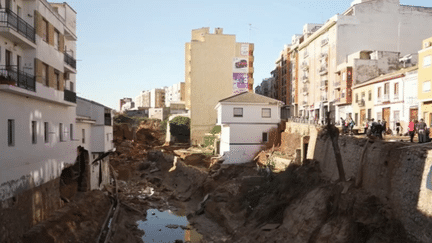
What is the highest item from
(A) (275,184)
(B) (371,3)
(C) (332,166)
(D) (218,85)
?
(B) (371,3)

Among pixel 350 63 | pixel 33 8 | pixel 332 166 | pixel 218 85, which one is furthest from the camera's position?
pixel 218 85

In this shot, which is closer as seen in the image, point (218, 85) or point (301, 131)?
point (301, 131)

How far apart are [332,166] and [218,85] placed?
43.0m

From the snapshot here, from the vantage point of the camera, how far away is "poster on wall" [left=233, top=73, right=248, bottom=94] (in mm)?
64312

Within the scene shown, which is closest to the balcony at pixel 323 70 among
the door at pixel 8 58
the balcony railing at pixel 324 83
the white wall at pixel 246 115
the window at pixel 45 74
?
the balcony railing at pixel 324 83

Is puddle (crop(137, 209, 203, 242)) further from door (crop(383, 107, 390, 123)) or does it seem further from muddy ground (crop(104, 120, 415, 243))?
door (crop(383, 107, 390, 123))

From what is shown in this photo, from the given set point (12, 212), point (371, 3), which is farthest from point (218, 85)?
point (12, 212)

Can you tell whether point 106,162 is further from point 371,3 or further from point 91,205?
point 371,3

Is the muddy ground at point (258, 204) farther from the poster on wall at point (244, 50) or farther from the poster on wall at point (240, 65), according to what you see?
the poster on wall at point (244, 50)

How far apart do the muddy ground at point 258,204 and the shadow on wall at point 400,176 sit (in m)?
0.60

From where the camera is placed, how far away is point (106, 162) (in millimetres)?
38750

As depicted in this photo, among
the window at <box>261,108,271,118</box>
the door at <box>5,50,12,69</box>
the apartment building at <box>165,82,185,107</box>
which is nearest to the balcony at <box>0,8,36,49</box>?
the door at <box>5,50,12,69</box>

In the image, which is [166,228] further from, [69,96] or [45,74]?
[45,74]

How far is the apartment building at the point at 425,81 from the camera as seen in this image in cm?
3206
